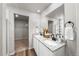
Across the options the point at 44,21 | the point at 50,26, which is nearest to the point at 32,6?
the point at 44,21

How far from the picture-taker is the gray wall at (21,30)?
1408 mm

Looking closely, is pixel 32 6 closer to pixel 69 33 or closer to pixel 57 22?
pixel 57 22

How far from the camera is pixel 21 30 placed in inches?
57.6

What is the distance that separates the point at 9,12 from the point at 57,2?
0.89 metres

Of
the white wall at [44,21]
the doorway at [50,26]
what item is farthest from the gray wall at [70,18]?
the white wall at [44,21]

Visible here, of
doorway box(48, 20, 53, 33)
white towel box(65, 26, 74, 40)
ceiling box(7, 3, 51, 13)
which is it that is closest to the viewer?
Result: white towel box(65, 26, 74, 40)

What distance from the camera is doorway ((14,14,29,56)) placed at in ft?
4.61

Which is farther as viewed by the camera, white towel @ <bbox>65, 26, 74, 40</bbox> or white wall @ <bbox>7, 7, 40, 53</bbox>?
white wall @ <bbox>7, 7, 40, 53</bbox>

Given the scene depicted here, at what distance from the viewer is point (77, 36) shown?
1.07 meters

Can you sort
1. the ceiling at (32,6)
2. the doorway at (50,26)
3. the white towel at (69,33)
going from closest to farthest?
the white towel at (69,33)
the ceiling at (32,6)
the doorway at (50,26)

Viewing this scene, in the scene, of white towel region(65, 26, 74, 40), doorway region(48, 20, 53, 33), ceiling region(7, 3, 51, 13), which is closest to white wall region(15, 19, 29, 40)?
ceiling region(7, 3, 51, 13)

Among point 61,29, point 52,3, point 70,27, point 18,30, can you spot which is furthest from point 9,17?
point 70,27

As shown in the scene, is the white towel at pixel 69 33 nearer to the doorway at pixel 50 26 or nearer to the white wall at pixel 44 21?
the doorway at pixel 50 26

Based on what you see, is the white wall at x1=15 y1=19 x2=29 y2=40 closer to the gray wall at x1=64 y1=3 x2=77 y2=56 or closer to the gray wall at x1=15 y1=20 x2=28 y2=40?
the gray wall at x1=15 y1=20 x2=28 y2=40
